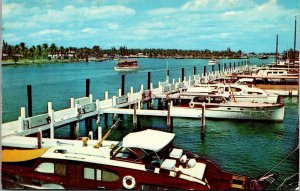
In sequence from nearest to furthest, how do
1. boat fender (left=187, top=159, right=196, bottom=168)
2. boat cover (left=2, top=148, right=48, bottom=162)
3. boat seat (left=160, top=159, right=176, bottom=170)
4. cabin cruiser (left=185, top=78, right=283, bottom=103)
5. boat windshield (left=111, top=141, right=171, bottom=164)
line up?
boat seat (left=160, top=159, right=176, bottom=170) < boat windshield (left=111, top=141, right=171, bottom=164) < boat fender (left=187, top=159, right=196, bottom=168) < boat cover (left=2, top=148, right=48, bottom=162) < cabin cruiser (left=185, top=78, right=283, bottom=103)

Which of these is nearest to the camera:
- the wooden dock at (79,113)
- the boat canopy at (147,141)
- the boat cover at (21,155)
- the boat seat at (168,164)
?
the boat seat at (168,164)

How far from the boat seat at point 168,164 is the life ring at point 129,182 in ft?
2.78

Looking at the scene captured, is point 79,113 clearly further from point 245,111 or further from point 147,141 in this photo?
point 245,111

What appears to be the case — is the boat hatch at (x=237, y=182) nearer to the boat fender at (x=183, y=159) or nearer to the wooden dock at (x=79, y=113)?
the boat fender at (x=183, y=159)

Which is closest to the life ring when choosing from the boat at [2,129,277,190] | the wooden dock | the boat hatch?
the boat at [2,129,277,190]

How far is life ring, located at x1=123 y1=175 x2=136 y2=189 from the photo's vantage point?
35.1 ft

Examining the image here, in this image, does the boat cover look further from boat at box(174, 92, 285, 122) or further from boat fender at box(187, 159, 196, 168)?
boat at box(174, 92, 285, 122)

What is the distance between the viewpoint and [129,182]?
1071cm

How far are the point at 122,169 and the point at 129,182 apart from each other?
1.27 ft

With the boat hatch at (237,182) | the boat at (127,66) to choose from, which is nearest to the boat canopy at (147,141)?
the boat hatch at (237,182)

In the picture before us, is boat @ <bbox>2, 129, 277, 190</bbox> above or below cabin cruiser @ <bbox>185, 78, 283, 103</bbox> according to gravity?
below

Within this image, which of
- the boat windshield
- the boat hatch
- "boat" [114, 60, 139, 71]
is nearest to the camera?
the boat windshield

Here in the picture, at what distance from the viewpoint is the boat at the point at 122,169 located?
10.7m

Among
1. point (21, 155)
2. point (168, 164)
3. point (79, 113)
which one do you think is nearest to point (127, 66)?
point (79, 113)
